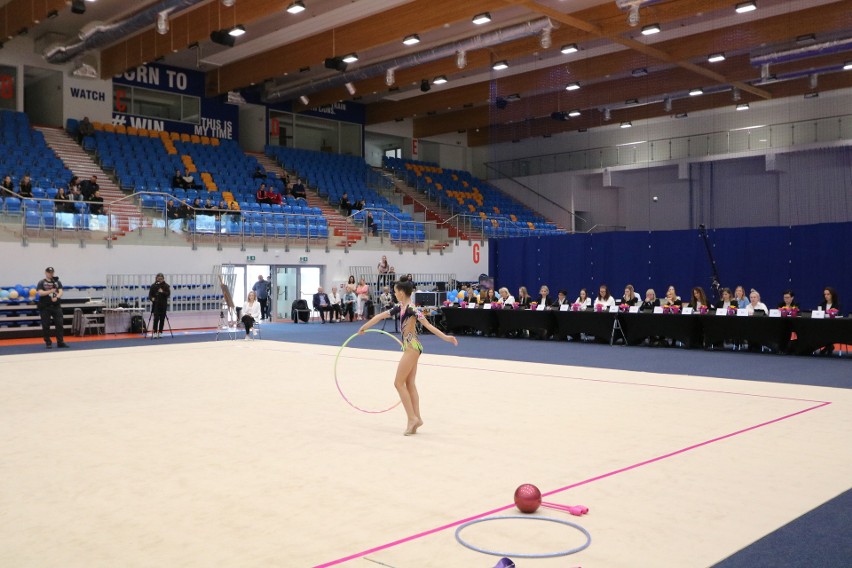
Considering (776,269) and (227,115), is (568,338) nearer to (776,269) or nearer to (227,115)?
(776,269)

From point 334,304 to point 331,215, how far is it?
557 cm

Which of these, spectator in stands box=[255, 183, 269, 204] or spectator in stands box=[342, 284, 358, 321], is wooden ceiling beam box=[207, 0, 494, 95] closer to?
spectator in stands box=[255, 183, 269, 204]

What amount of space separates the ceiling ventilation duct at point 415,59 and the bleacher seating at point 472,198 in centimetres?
809

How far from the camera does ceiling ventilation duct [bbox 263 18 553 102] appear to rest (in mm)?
22750

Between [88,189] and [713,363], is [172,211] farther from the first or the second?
[713,363]

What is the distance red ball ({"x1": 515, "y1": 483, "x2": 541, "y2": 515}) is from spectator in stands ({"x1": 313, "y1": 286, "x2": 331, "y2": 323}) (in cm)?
2133

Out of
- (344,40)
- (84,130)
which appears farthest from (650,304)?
(84,130)

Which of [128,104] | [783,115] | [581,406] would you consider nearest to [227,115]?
[128,104]

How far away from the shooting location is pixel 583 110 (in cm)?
3356

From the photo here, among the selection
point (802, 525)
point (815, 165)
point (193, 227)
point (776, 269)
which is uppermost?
point (815, 165)

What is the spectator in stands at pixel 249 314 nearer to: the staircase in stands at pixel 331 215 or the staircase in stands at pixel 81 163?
the staircase in stands at pixel 81 163

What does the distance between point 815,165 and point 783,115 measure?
101 inches

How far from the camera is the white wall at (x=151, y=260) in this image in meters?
20.5

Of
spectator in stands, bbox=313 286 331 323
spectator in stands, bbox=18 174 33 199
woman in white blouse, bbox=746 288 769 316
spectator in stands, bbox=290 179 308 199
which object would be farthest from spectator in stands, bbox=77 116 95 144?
woman in white blouse, bbox=746 288 769 316
